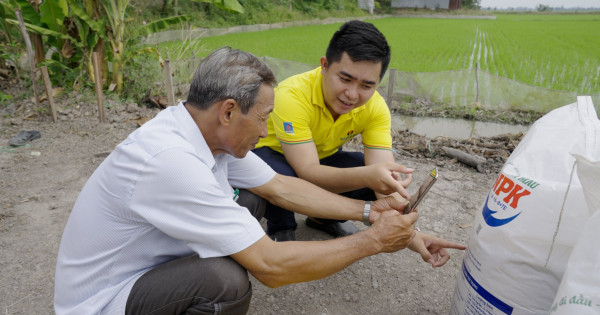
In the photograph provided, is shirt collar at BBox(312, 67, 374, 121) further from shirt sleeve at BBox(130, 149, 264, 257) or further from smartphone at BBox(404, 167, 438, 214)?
shirt sleeve at BBox(130, 149, 264, 257)

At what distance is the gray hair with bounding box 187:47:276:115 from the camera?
121 centimetres

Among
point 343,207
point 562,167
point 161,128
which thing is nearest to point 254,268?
point 161,128

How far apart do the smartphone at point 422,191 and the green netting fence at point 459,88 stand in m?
4.15

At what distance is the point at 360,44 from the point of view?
1809mm

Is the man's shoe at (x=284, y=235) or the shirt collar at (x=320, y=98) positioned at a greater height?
the shirt collar at (x=320, y=98)

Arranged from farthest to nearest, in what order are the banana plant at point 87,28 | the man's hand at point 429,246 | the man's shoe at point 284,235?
the banana plant at point 87,28 → the man's shoe at point 284,235 → the man's hand at point 429,246

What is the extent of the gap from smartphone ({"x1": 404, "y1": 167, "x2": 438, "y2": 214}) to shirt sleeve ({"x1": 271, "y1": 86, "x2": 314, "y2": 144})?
63 cm

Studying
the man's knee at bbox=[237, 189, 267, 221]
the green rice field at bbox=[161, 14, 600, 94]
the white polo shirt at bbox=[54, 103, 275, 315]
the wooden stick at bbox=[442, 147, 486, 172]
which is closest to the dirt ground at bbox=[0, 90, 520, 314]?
the wooden stick at bbox=[442, 147, 486, 172]

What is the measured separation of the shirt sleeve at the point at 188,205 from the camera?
3.60ft

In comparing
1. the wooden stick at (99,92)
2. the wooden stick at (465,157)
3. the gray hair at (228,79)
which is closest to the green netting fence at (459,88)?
the wooden stick at (99,92)

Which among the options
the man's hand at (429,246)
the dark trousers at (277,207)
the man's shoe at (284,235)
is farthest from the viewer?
the man's shoe at (284,235)

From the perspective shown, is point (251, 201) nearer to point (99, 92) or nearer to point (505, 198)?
point (505, 198)

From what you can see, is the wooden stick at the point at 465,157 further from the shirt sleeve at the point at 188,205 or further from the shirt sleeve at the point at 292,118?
the shirt sleeve at the point at 188,205

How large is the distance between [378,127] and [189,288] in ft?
4.39
